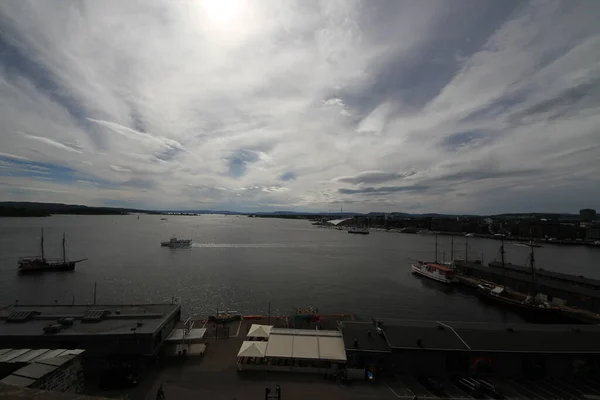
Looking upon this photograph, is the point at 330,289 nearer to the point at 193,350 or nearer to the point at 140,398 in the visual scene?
the point at 193,350

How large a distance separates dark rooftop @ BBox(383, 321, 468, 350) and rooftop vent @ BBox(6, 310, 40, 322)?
2134cm

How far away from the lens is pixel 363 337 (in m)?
18.0

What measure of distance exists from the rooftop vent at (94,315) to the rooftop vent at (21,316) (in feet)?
10.7

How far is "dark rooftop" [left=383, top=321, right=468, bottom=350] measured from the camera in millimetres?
16922

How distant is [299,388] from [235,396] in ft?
9.72

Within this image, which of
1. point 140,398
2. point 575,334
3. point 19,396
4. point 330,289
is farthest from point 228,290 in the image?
point 19,396

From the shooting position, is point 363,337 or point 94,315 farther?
point 94,315

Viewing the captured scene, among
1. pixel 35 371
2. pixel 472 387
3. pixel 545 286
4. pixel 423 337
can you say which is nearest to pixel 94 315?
pixel 35 371

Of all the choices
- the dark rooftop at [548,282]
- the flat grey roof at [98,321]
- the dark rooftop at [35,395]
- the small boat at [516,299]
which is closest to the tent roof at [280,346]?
the flat grey roof at [98,321]

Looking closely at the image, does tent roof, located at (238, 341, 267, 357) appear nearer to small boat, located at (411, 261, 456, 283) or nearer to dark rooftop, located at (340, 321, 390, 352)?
dark rooftop, located at (340, 321, 390, 352)

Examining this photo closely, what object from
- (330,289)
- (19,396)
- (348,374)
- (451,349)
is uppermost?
(19,396)

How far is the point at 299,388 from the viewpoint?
49.3ft

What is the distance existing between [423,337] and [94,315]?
19342mm

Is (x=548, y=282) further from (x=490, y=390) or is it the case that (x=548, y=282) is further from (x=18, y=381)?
(x=18, y=381)
